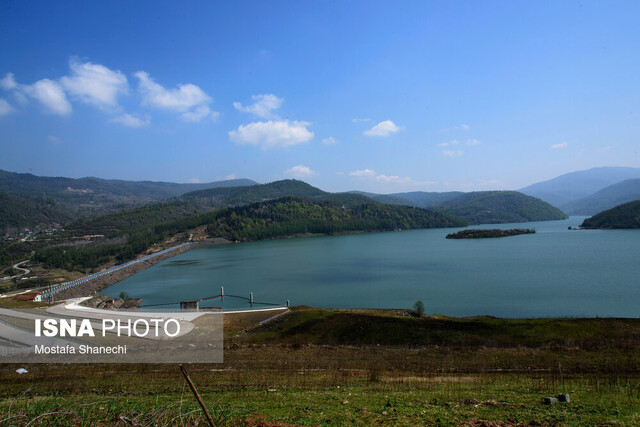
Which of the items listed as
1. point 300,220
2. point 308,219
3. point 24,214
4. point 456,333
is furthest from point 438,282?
point 24,214

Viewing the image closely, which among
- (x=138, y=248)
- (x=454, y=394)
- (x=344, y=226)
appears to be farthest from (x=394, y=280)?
(x=344, y=226)

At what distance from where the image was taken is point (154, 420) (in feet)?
16.6

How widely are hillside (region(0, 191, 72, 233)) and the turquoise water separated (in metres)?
109

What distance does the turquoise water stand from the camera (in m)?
33.1

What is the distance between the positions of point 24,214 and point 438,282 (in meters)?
183

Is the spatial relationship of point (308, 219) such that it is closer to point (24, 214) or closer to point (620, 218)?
point (620, 218)

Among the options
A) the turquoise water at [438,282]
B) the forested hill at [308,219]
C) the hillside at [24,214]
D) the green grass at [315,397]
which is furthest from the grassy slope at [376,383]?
the hillside at [24,214]

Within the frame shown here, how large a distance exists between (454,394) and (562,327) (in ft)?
48.5

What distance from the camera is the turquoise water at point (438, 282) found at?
109 ft

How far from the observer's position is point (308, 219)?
16025 centimetres

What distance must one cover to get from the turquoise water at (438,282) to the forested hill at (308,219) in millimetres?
65540

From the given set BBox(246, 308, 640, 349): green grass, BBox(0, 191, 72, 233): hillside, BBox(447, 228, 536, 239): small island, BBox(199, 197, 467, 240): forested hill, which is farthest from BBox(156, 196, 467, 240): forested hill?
BBox(246, 308, 640, 349): green grass

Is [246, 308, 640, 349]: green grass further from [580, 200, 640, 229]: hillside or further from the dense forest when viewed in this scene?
[580, 200, 640, 229]: hillside

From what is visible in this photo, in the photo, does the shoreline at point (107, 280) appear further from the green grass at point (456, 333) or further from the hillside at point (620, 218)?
the hillside at point (620, 218)
